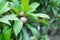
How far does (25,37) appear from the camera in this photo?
0.99 metres

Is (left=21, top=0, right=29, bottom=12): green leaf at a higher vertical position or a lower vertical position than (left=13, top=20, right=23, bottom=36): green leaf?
higher

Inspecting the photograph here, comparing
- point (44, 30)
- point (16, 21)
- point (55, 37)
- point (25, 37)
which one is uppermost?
point (16, 21)

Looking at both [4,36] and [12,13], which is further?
[12,13]

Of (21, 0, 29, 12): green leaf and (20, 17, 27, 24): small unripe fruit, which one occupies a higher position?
(21, 0, 29, 12): green leaf

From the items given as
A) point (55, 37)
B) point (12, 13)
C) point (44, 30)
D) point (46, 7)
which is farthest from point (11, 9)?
point (55, 37)

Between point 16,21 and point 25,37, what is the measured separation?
12 centimetres

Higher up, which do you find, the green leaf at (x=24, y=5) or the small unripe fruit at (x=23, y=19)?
the green leaf at (x=24, y=5)

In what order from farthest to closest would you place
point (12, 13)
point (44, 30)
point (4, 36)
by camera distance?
point (44, 30) < point (12, 13) < point (4, 36)

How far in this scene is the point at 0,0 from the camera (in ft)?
3.03

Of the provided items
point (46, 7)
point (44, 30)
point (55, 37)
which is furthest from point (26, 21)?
point (55, 37)

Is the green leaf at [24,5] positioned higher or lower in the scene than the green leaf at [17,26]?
higher

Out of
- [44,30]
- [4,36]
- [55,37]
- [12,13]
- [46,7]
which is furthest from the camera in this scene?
[55,37]

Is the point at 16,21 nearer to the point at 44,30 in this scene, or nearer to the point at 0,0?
the point at 0,0

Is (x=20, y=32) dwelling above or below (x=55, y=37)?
above
